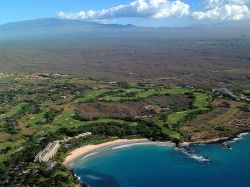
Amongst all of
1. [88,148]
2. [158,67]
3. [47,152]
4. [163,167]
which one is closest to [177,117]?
[88,148]

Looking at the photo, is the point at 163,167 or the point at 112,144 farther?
the point at 112,144

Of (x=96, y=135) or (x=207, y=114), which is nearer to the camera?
(x=96, y=135)

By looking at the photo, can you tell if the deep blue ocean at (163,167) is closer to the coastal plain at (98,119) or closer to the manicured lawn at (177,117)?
the coastal plain at (98,119)

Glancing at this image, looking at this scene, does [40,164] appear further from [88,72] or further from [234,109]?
[88,72]

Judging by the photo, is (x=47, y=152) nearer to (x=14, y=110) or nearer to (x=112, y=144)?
(x=112, y=144)

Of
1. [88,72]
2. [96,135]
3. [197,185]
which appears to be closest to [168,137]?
[96,135]

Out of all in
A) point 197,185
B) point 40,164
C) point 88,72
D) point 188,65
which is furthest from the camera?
point 188,65

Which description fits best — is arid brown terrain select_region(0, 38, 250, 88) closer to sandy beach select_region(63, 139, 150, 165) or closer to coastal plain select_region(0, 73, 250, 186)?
coastal plain select_region(0, 73, 250, 186)

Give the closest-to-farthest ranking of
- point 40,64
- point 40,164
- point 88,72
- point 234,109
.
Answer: point 40,164
point 234,109
point 88,72
point 40,64
